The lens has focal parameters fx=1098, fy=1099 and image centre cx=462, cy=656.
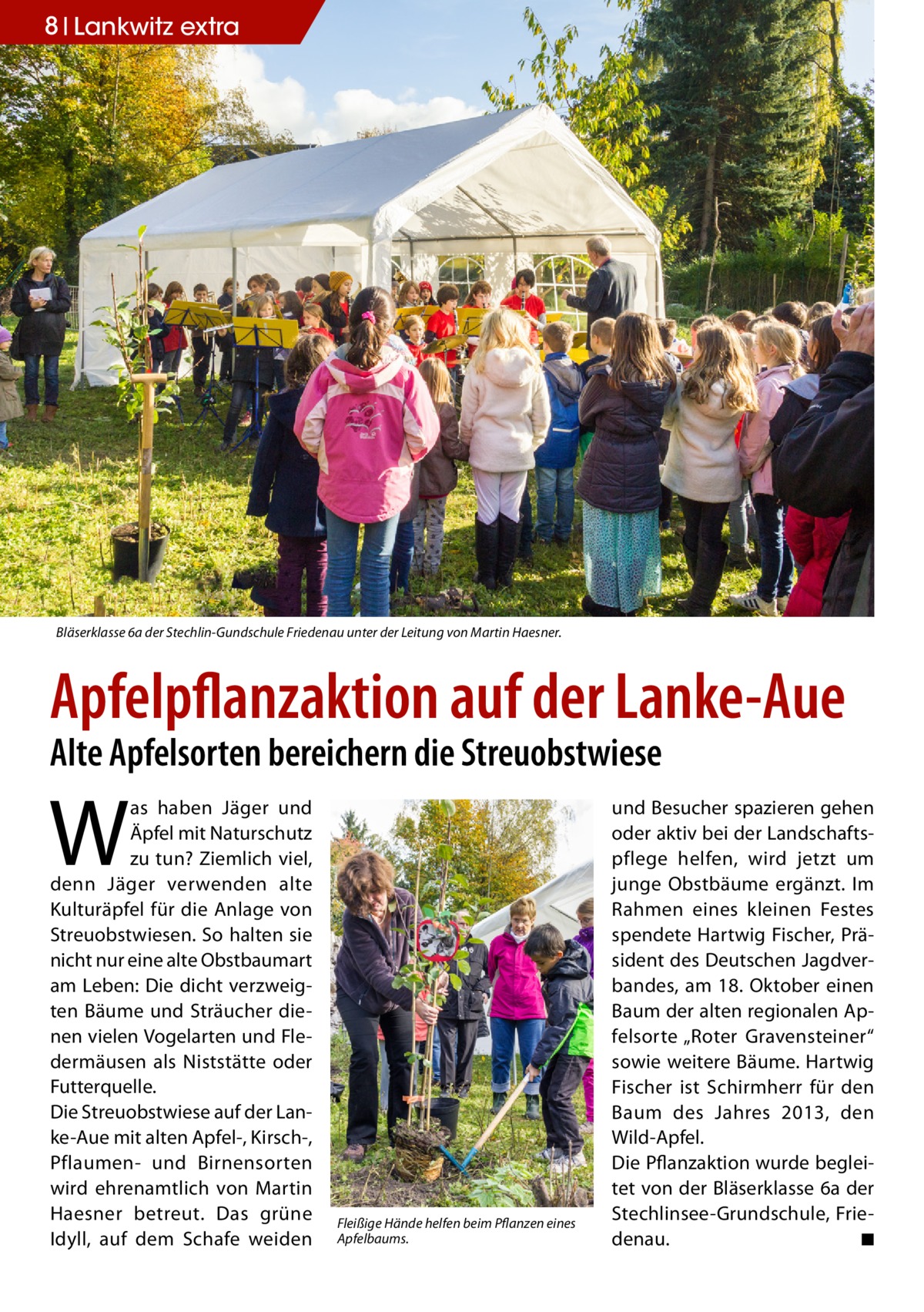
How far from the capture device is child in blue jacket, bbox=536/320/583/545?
5961 millimetres

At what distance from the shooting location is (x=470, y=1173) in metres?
2.69

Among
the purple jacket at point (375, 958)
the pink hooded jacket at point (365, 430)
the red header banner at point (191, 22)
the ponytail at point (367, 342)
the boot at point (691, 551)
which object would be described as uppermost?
the red header banner at point (191, 22)

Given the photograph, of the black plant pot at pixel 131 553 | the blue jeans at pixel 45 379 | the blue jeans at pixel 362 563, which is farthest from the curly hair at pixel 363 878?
the blue jeans at pixel 45 379

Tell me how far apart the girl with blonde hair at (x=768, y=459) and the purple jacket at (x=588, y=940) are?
103 inches

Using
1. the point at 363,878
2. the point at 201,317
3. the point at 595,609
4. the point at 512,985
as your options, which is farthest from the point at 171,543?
the point at 201,317

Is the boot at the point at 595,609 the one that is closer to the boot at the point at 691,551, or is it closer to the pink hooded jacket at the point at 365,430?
the boot at the point at 691,551

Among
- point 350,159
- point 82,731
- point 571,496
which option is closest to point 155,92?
point 350,159

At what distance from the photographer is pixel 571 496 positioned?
6312mm

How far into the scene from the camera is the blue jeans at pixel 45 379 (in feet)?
31.6

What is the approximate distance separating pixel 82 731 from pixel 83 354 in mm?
11126

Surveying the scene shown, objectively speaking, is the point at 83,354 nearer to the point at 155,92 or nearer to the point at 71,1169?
the point at 155,92

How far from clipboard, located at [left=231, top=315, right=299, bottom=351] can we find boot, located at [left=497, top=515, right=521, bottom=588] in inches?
149

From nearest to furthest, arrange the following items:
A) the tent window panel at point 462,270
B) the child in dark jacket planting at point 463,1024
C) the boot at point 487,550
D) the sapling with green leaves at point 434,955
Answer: the sapling with green leaves at point 434,955
the child in dark jacket planting at point 463,1024
the boot at point 487,550
the tent window panel at point 462,270

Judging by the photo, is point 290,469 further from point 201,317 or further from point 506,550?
point 201,317
